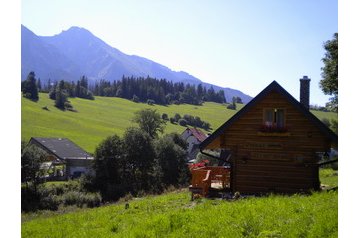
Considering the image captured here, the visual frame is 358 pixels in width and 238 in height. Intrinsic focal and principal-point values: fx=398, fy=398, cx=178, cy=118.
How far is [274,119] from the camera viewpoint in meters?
14.0

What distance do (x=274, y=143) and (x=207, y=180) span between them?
2649mm

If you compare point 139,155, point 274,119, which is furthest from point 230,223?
point 139,155

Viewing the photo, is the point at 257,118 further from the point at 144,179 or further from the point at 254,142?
the point at 144,179

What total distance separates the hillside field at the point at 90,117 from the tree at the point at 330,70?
165ft

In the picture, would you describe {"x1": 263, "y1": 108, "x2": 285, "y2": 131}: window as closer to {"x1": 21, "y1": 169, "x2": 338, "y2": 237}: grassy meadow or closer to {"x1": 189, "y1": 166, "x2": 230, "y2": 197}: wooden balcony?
{"x1": 189, "y1": 166, "x2": 230, "y2": 197}: wooden balcony

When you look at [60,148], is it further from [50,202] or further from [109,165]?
[50,202]

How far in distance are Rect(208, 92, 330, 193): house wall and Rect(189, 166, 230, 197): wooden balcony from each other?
1.55 ft

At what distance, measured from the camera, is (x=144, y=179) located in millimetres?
42438

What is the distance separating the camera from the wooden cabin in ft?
44.0

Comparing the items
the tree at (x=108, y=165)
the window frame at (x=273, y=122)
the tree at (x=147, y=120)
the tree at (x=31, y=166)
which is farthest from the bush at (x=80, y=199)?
the tree at (x=147, y=120)

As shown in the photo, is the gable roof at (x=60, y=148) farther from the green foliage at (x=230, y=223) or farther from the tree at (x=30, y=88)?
the green foliage at (x=230, y=223)

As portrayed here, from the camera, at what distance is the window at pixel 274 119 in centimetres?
1370
